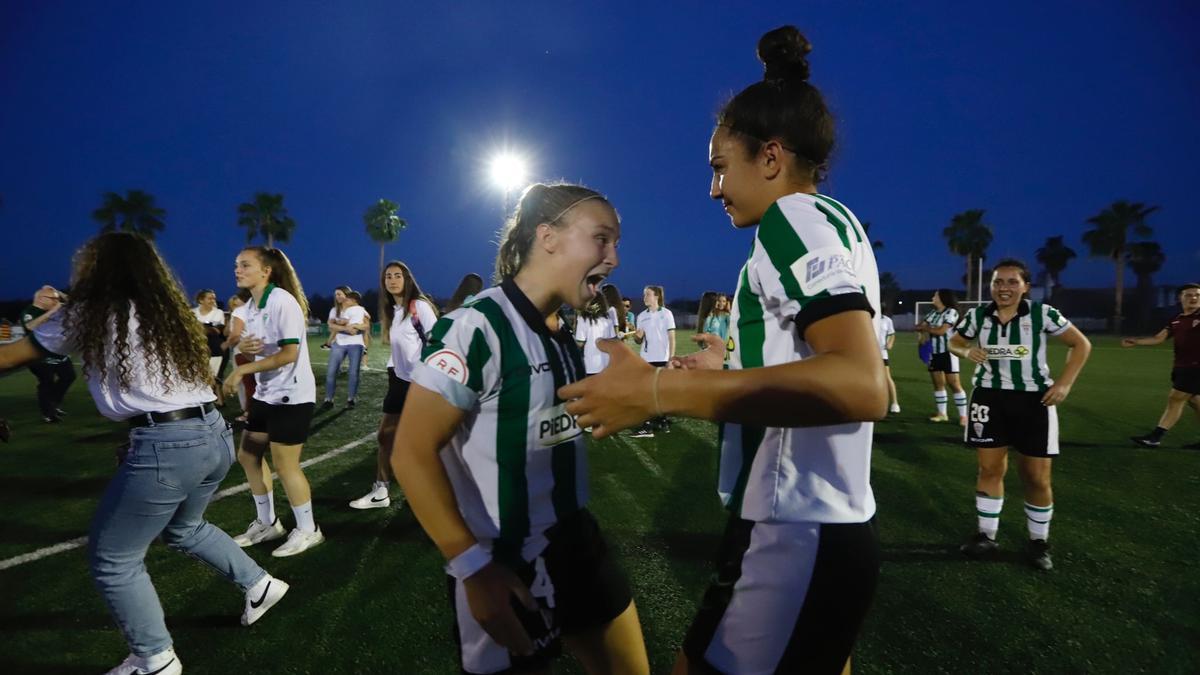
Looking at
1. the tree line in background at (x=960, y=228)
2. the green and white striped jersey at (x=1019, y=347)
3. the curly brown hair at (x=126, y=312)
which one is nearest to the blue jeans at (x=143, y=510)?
the curly brown hair at (x=126, y=312)

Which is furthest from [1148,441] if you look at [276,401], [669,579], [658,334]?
[276,401]

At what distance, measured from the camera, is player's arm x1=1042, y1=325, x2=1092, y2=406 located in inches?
176

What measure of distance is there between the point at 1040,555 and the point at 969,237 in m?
67.2

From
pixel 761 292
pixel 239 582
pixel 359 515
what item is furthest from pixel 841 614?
pixel 359 515

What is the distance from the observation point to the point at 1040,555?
14.5 ft

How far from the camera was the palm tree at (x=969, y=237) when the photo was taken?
5875 centimetres

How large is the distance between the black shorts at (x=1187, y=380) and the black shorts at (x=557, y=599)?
10.7 meters

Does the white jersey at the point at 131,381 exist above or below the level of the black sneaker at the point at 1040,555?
above

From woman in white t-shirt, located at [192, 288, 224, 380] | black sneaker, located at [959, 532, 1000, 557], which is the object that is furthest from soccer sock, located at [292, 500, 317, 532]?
woman in white t-shirt, located at [192, 288, 224, 380]

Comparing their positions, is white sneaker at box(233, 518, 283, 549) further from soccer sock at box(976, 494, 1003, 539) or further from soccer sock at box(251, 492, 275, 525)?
soccer sock at box(976, 494, 1003, 539)

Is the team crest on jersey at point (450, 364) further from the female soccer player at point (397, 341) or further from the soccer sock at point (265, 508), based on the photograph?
the soccer sock at point (265, 508)

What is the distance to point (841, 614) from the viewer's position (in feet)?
4.64

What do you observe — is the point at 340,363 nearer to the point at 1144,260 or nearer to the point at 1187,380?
the point at 1187,380

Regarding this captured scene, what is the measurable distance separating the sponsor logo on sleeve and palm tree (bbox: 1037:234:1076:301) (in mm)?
88321
